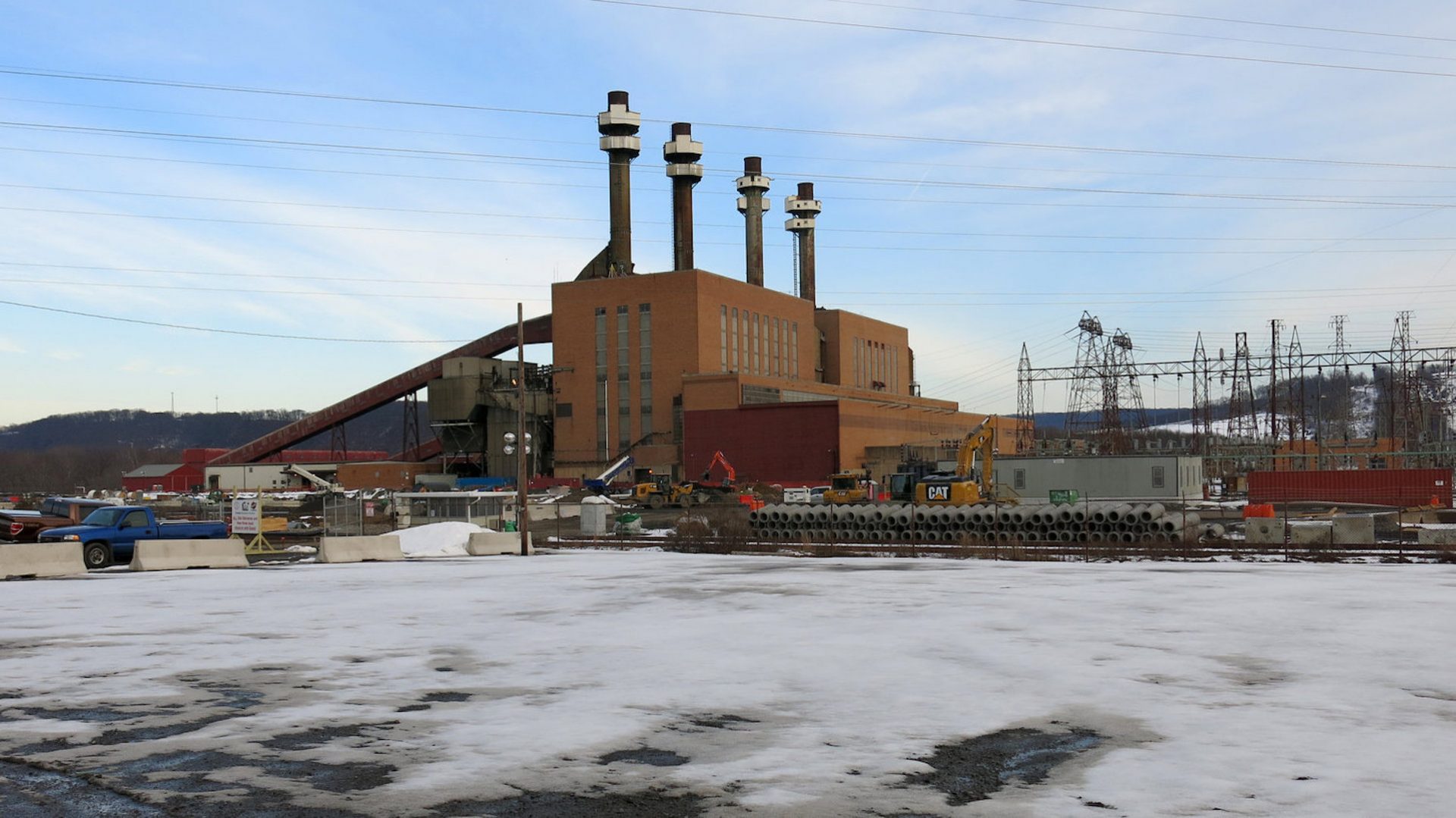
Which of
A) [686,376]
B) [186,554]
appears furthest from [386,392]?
[186,554]

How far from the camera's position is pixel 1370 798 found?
868 cm

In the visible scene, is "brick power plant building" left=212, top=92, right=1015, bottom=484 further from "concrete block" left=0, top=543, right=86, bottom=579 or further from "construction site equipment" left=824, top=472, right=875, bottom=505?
"concrete block" left=0, top=543, right=86, bottom=579

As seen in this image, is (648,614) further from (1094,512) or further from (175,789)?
(1094,512)

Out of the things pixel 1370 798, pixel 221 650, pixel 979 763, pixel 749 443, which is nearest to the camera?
pixel 1370 798

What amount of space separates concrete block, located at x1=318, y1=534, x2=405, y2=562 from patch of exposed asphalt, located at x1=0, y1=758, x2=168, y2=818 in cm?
2654

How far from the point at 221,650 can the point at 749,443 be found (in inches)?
3378

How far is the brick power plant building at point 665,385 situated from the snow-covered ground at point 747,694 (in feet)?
254

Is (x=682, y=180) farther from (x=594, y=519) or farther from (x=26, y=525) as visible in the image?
(x=26, y=525)

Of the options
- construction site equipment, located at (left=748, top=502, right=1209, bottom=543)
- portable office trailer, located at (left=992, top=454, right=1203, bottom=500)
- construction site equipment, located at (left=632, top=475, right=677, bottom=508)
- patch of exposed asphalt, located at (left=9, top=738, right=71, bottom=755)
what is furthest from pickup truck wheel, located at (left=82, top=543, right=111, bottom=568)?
construction site equipment, located at (left=632, top=475, right=677, bottom=508)

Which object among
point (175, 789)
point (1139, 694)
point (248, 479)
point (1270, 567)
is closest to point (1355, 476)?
point (1270, 567)

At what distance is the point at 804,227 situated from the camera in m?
141

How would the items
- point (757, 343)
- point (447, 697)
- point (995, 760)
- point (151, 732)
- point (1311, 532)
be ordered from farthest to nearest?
point (757, 343) < point (1311, 532) < point (447, 697) < point (151, 732) < point (995, 760)

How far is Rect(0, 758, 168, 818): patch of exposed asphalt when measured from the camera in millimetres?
8516

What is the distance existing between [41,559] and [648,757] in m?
25.7
